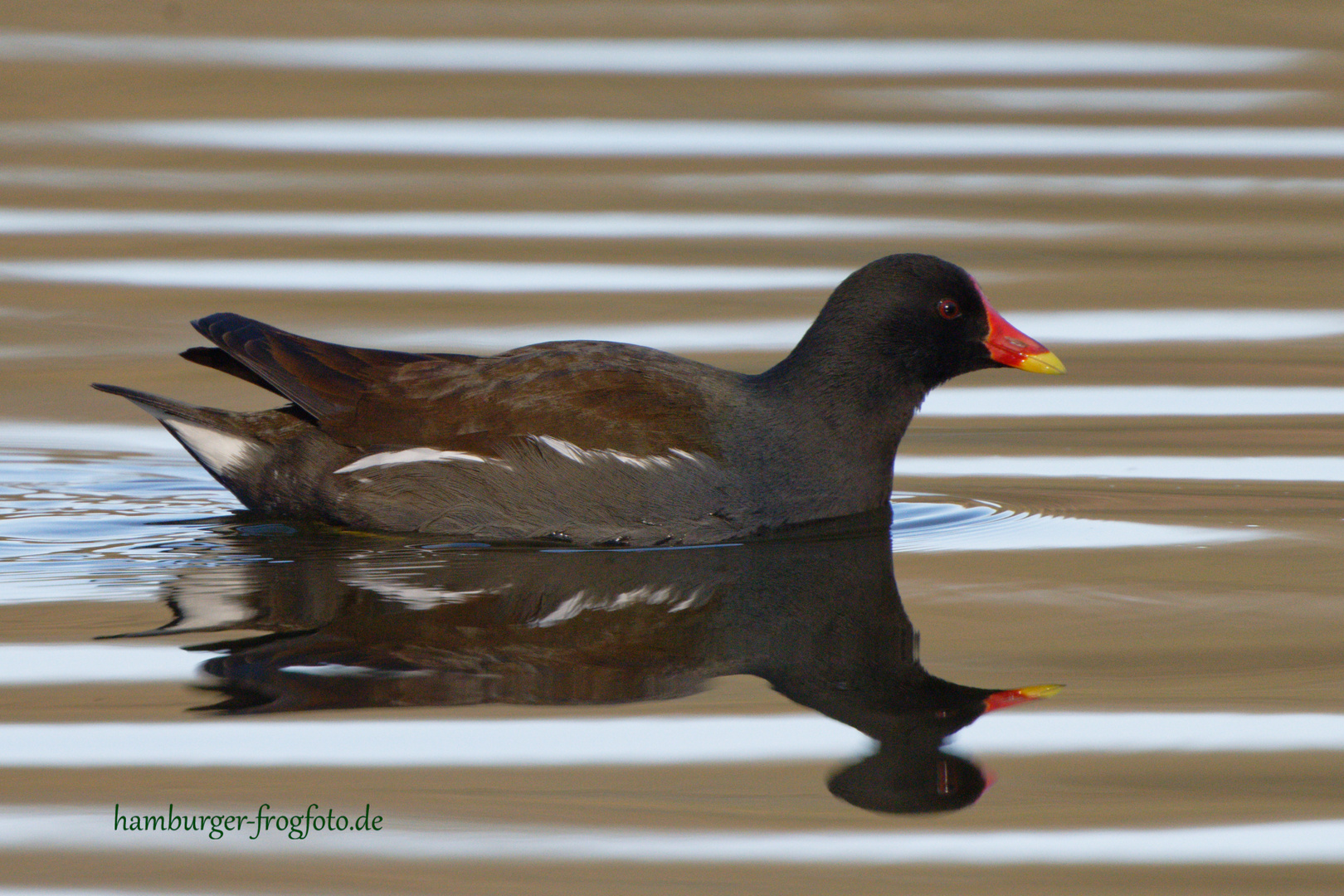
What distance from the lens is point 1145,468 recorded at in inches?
313

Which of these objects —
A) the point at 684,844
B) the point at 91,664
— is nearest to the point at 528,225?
the point at 91,664

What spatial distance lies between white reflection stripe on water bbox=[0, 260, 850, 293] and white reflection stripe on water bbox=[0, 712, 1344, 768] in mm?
5908

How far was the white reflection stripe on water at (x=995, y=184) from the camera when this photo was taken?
490 inches

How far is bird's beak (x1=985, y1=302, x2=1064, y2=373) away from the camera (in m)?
7.30

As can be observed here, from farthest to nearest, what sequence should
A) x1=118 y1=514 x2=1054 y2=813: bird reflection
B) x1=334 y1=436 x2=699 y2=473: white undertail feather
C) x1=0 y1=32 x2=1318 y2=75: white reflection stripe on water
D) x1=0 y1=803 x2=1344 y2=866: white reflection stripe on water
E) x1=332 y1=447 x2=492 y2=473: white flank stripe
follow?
x1=0 y1=32 x2=1318 y2=75: white reflection stripe on water, x1=332 y1=447 x2=492 y2=473: white flank stripe, x1=334 y1=436 x2=699 y2=473: white undertail feather, x1=118 y1=514 x2=1054 y2=813: bird reflection, x1=0 y1=803 x2=1344 y2=866: white reflection stripe on water

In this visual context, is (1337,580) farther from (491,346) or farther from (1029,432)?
(491,346)

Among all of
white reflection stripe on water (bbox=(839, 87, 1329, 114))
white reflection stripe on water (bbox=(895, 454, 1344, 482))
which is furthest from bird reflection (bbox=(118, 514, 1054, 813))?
white reflection stripe on water (bbox=(839, 87, 1329, 114))

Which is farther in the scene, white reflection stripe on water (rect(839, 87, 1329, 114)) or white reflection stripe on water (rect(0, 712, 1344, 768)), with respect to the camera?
white reflection stripe on water (rect(839, 87, 1329, 114))

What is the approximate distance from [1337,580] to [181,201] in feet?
26.4

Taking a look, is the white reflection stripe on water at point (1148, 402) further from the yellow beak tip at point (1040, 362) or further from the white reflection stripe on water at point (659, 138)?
the white reflection stripe on water at point (659, 138)

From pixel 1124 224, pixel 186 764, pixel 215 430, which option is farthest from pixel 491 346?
pixel 186 764

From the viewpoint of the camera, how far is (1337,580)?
625 centimetres

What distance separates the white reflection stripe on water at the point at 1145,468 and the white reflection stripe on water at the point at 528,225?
11.6ft

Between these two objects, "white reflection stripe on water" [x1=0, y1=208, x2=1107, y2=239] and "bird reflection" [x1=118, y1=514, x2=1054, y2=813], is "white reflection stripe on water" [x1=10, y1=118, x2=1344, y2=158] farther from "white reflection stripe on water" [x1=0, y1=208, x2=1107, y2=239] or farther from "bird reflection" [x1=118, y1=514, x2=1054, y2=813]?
"bird reflection" [x1=118, y1=514, x2=1054, y2=813]
